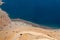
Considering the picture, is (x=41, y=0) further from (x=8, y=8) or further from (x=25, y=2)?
(x=8, y=8)

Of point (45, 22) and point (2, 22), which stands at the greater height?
point (2, 22)

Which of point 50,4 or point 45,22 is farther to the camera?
point 50,4

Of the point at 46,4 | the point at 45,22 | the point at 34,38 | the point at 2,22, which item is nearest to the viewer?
the point at 34,38

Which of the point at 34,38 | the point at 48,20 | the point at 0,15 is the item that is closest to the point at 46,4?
the point at 48,20

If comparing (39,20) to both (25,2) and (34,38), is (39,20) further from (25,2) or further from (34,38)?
(34,38)

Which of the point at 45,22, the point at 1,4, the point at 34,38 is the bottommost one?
the point at 45,22

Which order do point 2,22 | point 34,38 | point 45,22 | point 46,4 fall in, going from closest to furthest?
point 34,38 → point 2,22 → point 45,22 → point 46,4

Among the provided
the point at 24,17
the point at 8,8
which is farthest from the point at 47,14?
the point at 8,8
